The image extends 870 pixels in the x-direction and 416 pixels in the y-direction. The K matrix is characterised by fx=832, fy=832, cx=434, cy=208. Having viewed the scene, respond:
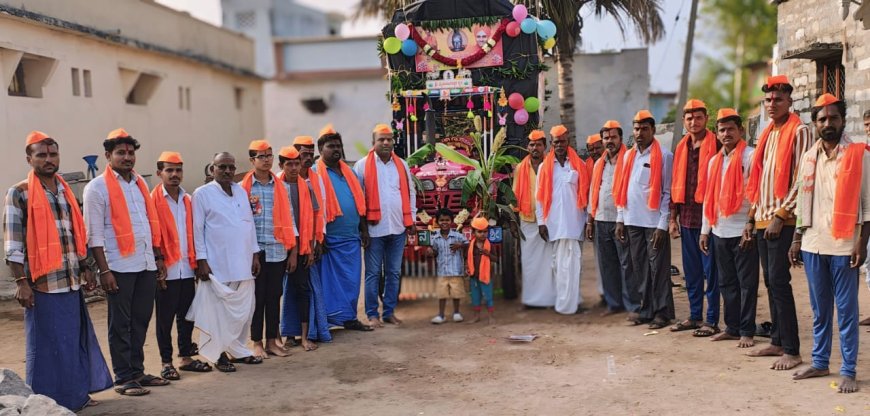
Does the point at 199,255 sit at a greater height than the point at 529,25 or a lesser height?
lesser

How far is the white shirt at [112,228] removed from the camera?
18.8ft

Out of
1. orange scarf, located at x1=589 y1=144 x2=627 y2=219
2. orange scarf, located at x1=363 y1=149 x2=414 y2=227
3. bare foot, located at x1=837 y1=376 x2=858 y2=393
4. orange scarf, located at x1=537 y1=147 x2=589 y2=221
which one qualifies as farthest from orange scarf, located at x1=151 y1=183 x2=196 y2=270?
bare foot, located at x1=837 y1=376 x2=858 y2=393

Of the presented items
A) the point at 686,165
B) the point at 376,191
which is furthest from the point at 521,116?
the point at 686,165

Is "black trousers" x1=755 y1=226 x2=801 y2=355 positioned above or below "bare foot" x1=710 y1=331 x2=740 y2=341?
above

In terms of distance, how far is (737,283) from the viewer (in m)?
7.03

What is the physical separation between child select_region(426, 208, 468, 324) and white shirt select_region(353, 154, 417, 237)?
0.44 m

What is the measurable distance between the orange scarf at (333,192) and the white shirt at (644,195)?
257 centimetres

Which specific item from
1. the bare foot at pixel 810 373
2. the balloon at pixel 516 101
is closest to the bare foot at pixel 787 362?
the bare foot at pixel 810 373

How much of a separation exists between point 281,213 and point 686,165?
11.8 feet

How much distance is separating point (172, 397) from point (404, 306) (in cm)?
394

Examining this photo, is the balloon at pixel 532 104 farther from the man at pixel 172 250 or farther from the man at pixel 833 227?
the man at pixel 172 250

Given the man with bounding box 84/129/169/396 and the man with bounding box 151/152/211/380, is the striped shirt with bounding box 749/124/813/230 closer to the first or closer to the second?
the man with bounding box 151/152/211/380

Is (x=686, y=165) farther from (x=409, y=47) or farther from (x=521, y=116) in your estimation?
(x=409, y=47)

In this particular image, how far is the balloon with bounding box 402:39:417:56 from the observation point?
10.6 metres
